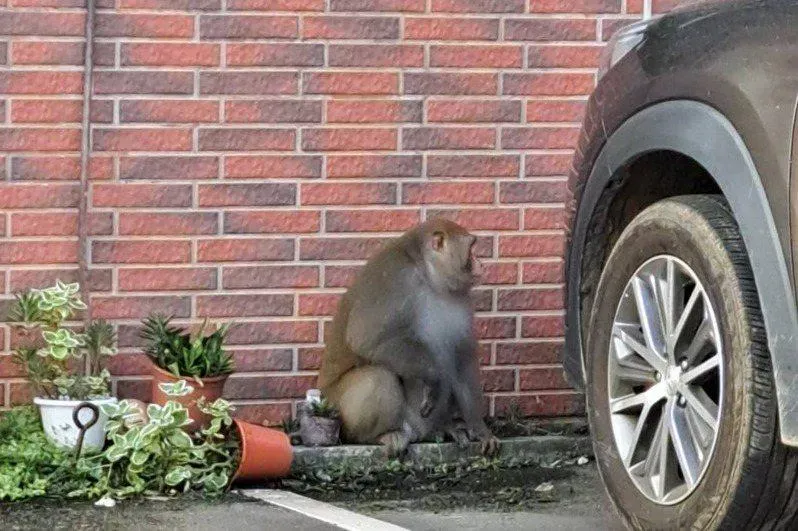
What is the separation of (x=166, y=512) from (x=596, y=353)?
160 centimetres

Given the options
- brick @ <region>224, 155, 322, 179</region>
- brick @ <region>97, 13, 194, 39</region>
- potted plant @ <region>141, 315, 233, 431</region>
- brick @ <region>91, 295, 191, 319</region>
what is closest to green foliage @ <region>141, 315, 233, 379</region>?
potted plant @ <region>141, 315, 233, 431</region>

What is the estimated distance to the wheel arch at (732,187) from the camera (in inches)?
159

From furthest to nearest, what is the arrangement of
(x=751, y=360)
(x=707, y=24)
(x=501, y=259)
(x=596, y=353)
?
(x=501, y=259)
(x=596, y=353)
(x=707, y=24)
(x=751, y=360)

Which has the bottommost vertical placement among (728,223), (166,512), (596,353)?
(166,512)

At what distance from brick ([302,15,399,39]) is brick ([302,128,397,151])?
390 millimetres

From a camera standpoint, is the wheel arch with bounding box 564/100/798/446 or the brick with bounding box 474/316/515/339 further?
the brick with bounding box 474/316/515/339

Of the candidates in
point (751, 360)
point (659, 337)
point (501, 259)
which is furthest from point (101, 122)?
point (751, 360)

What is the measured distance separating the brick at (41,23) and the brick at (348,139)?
40.0 inches

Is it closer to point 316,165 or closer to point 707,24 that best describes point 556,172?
point 316,165

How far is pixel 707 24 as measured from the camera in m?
4.60

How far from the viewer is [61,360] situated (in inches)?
241

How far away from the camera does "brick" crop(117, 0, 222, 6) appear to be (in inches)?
251

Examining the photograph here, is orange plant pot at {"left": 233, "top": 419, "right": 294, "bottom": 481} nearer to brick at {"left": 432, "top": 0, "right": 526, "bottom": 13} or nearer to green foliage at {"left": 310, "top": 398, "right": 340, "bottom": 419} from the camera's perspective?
green foliage at {"left": 310, "top": 398, "right": 340, "bottom": 419}

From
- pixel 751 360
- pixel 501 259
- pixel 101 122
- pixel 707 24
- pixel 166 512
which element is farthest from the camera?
pixel 501 259
